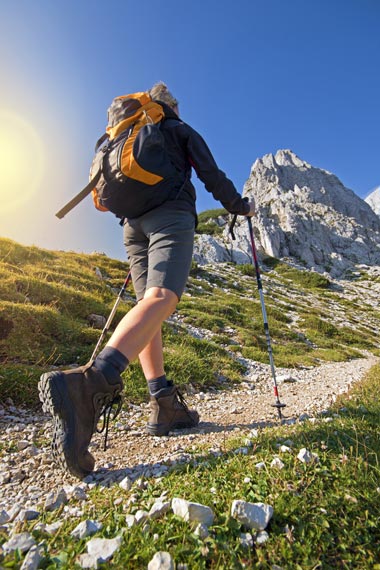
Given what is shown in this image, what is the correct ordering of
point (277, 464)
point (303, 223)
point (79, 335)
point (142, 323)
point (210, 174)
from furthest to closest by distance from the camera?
point (303, 223), point (79, 335), point (210, 174), point (142, 323), point (277, 464)

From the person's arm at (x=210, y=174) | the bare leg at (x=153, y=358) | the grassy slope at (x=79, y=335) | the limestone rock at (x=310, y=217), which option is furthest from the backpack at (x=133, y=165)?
the limestone rock at (x=310, y=217)

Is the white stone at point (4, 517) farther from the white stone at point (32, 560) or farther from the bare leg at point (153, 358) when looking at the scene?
the bare leg at point (153, 358)

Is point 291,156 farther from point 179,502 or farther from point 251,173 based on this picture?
point 179,502

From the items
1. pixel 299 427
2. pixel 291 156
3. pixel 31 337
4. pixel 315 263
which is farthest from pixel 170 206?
pixel 291 156

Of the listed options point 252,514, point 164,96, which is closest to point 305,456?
point 252,514

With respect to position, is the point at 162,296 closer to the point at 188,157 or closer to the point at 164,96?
the point at 188,157

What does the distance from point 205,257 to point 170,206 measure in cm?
5967

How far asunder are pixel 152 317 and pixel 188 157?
6.29 feet

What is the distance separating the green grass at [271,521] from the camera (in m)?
1.59

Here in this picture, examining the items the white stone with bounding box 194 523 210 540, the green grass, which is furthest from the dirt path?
the white stone with bounding box 194 523 210 540

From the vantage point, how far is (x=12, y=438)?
3.56 m

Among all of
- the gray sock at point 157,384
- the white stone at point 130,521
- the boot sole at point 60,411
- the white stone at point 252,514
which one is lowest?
the white stone at point 252,514

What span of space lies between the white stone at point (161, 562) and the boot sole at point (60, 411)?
1.19 meters

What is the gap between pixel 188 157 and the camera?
11.7 ft
